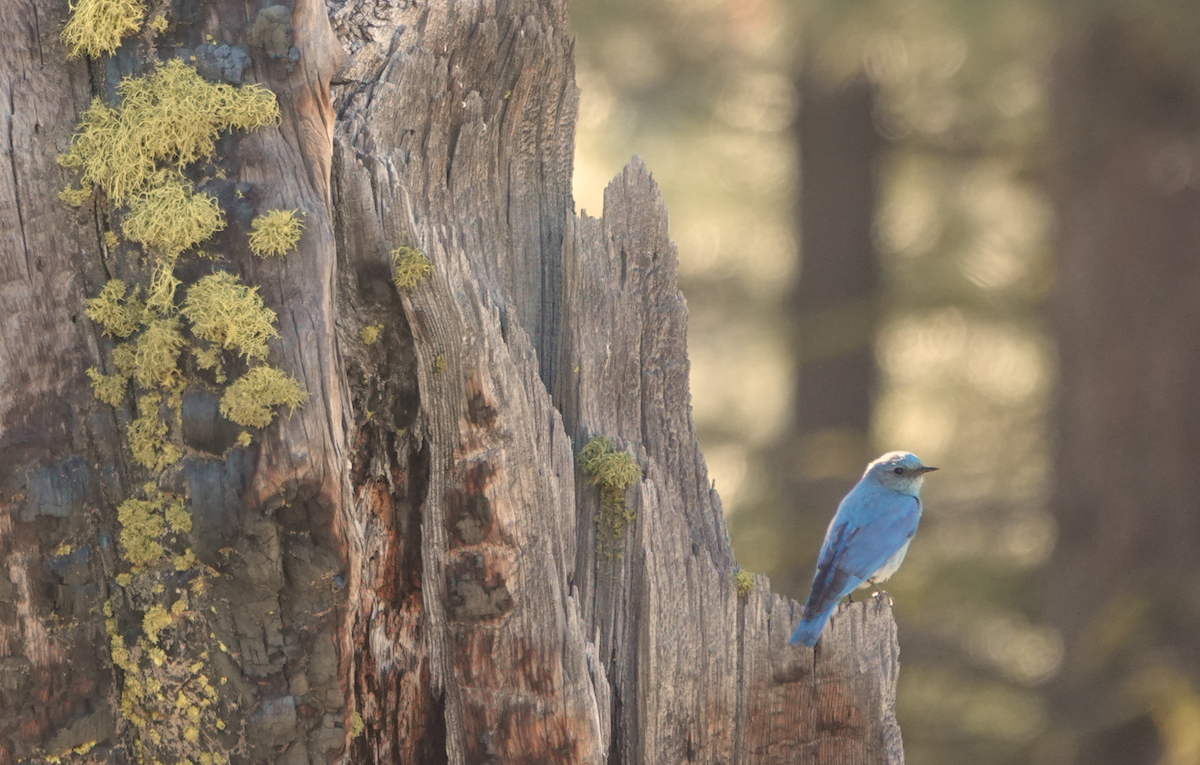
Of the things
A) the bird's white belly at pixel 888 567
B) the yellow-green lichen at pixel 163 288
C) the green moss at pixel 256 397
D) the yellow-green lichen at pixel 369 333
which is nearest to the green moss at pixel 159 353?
the yellow-green lichen at pixel 163 288

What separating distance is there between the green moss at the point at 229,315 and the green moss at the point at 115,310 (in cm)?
12

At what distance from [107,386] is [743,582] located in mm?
1515

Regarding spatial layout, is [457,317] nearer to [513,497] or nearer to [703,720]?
[513,497]

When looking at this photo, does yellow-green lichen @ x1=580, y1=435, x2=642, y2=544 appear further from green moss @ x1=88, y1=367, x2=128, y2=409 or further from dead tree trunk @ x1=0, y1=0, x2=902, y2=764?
green moss @ x1=88, y1=367, x2=128, y2=409

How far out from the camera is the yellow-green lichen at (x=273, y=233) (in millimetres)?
1863

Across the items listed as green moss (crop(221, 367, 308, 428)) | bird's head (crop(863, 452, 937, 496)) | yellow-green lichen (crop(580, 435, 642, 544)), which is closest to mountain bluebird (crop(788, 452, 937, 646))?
bird's head (crop(863, 452, 937, 496))

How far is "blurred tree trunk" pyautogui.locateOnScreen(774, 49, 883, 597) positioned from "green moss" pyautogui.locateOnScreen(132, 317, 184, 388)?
6222 mm

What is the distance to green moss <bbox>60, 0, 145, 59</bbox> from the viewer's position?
1859 millimetres

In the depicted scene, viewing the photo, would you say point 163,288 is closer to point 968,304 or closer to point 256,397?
point 256,397

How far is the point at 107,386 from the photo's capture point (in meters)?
1.91

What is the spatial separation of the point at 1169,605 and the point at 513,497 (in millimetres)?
4712

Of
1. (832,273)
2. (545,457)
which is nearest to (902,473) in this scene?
(545,457)

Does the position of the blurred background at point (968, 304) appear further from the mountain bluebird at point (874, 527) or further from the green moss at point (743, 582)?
the green moss at point (743, 582)

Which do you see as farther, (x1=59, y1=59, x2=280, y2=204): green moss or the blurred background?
the blurred background
